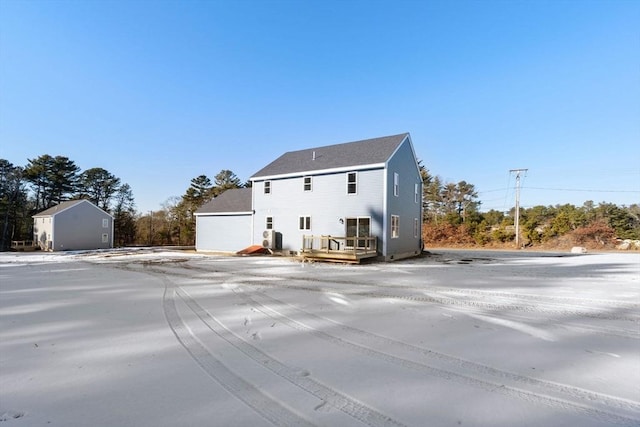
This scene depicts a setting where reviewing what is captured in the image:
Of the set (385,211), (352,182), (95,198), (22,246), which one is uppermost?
(95,198)

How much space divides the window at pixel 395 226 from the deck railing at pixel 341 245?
124 centimetres

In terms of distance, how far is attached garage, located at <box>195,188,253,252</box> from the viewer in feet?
66.0

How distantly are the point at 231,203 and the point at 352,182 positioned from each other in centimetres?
1011

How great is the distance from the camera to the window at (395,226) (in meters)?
15.5

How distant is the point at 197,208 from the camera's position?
112 feet

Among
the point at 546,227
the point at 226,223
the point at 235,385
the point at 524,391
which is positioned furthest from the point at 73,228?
the point at 546,227

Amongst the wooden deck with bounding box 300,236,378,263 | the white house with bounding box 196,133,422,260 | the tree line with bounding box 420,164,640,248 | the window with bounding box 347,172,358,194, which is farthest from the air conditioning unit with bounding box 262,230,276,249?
the tree line with bounding box 420,164,640,248

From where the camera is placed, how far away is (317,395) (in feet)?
7.77

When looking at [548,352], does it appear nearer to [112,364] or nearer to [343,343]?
[343,343]

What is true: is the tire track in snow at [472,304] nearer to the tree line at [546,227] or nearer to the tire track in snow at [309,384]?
the tire track in snow at [309,384]

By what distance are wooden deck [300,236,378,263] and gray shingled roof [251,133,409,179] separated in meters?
4.16

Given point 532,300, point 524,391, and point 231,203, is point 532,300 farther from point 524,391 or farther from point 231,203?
point 231,203

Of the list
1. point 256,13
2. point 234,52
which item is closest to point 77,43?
point 234,52

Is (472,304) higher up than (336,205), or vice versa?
(336,205)
